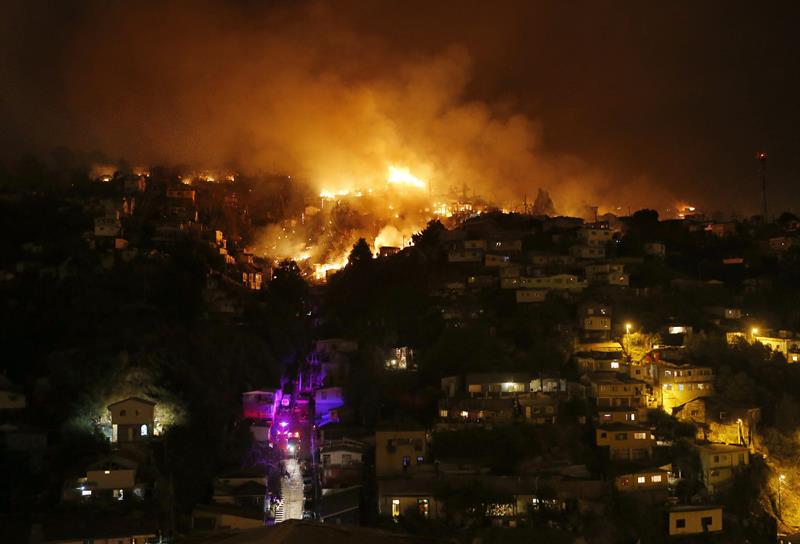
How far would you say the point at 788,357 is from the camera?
87.5 feet

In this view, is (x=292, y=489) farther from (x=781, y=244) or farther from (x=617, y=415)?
(x=781, y=244)

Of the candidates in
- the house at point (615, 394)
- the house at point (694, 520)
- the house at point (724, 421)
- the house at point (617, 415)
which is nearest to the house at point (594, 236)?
the house at point (724, 421)

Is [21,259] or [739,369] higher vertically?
[21,259]

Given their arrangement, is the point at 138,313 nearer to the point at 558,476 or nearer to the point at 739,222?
the point at 558,476

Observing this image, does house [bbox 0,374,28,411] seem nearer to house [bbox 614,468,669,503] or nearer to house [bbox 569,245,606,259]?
house [bbox 614,468,669,503]

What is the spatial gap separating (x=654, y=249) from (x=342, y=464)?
69.3 ft

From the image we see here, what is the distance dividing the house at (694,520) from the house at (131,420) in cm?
1329

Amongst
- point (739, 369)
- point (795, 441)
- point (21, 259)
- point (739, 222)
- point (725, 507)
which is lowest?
point (725, 507)

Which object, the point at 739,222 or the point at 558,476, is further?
the point at 739,222

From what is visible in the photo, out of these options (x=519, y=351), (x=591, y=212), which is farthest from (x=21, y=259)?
(x=591, y=212)

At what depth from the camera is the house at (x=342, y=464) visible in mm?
20406

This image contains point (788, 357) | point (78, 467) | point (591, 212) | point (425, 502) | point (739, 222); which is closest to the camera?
point (425, 502)

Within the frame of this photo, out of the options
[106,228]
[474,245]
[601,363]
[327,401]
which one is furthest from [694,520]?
[106,228]

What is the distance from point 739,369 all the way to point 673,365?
224 cm
